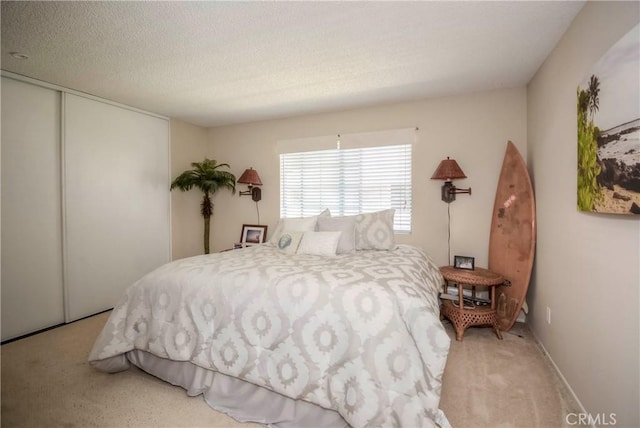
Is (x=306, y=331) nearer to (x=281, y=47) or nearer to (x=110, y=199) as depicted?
(x=281, y=47)

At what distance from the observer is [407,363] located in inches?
56.6

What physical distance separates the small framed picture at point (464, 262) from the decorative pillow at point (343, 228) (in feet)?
3.42

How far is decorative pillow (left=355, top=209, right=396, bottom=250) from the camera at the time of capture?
2811 millimetres

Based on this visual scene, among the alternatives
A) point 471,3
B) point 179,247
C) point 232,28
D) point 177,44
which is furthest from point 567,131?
point 179,247

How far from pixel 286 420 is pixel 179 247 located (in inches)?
126

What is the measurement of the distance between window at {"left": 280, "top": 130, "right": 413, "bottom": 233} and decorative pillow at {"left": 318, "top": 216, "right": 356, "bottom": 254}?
0.70 meters

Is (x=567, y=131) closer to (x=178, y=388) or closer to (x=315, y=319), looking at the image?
(x=315, y=319)

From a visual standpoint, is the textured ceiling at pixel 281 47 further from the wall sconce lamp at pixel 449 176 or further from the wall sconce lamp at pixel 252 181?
the wall sconce lamp at pixel 252 181

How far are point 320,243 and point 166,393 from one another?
154 centimetres

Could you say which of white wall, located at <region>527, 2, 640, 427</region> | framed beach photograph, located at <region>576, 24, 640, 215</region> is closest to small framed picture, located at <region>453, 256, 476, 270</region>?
A: white wall, located at <region>527, 2, 640, 427</region>

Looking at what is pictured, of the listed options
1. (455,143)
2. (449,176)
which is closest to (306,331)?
(449,176)

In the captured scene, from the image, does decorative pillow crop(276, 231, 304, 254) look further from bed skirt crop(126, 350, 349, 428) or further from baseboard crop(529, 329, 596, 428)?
baseboard crop(529, 329, 596, 428)

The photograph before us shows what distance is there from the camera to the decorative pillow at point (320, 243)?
2.66 meters

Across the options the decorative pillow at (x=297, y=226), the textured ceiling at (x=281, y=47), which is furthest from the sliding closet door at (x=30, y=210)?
the decorative pillow at (x=297, y=226)
